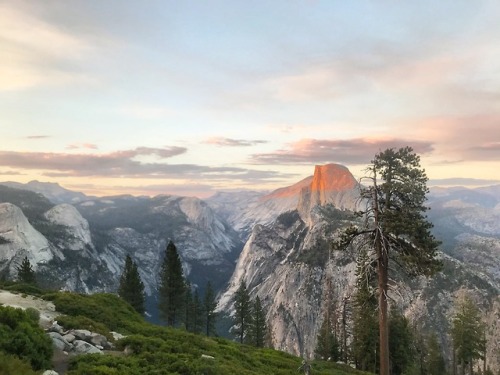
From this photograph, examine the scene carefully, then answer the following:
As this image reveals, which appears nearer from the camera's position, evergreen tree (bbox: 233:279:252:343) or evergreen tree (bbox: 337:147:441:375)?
evergreen tree (bbox: 337:147:441:375)

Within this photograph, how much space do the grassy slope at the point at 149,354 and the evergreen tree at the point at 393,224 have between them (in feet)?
29.1

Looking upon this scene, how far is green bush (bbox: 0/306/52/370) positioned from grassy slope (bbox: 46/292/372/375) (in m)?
1.12

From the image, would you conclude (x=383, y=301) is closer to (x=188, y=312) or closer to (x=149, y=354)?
(x=149, y=354)

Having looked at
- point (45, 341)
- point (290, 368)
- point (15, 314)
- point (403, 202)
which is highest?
point (403, 202)

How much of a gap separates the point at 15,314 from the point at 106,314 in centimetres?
1248

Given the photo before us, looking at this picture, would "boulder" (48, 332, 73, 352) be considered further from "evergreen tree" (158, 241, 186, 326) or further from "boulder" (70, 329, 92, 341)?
"evergreen tree" (158, 241, 186, 326)

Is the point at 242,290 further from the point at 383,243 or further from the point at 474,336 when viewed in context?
the point at 383,243

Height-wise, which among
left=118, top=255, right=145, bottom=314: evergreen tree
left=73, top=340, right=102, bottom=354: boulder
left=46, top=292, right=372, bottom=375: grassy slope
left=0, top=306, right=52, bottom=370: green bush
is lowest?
left=118, top=255, right=145, bottom=314: evergreen tree

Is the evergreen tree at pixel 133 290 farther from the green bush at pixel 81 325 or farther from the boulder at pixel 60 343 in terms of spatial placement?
the boulder at pixel 60 343

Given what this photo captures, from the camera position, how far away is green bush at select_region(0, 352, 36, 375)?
9.78 m

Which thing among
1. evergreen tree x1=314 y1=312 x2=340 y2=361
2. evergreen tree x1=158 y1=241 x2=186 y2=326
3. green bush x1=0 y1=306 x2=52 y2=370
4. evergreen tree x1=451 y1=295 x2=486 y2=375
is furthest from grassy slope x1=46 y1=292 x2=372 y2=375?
evergreen tree x1=451 y1=295 x2=486 y2=375

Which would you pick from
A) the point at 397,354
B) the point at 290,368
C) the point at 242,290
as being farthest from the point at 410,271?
the point at 242,290

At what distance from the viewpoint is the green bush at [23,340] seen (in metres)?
11.7

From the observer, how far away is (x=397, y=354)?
4844cm
